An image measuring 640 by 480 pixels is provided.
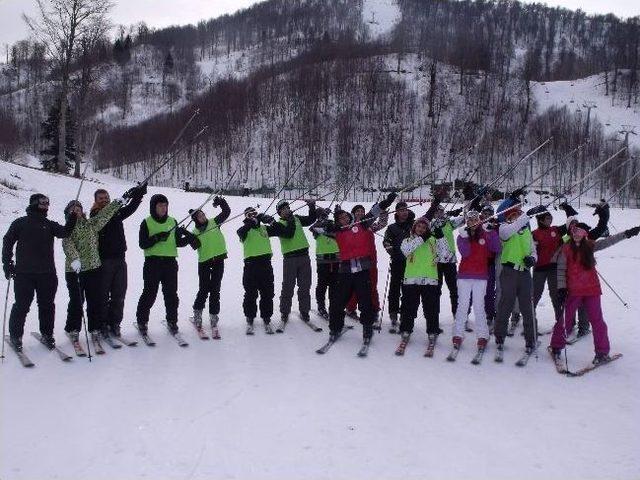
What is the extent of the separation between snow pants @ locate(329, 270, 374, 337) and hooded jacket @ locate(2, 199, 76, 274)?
2.98 m

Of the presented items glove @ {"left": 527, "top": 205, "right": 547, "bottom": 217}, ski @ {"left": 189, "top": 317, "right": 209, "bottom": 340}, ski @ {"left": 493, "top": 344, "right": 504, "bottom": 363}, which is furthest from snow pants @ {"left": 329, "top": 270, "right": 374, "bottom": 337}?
glove @ {"left": 527, "top": 205, "right": 547, "bottom": 217}

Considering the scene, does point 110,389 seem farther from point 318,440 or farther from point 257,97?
point 257,97

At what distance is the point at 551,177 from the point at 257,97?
29.0 metres

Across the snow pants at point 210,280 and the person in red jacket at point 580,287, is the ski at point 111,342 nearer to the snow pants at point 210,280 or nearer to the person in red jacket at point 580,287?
the snow pants at point 210,280

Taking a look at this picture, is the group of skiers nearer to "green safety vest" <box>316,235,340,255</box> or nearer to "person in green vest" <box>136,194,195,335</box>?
"person in green vest" <box>136,194,195,335</box>

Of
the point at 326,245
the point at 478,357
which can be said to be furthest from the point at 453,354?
the point at 326,245

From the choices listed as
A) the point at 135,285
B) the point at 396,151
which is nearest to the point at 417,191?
the point at 396,151

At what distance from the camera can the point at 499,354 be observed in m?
5.57

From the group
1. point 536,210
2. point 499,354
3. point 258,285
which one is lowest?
point 499,354

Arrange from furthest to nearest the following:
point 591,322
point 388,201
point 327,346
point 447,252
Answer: point 388,201
point 447,252
point 327,346
point 591,322

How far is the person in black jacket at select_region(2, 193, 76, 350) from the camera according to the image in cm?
515

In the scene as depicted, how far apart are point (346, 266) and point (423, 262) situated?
0.89 m

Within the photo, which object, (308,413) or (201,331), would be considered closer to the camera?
(308,413)

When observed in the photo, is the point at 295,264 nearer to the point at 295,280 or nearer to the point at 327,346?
the point at 295,280
